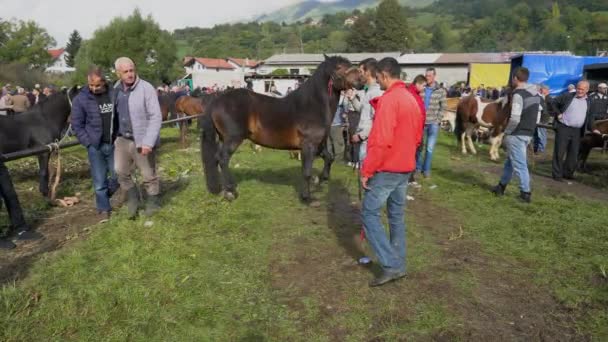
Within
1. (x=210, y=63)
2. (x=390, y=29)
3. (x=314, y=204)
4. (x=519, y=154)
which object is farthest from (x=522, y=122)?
(x=390, y=29)

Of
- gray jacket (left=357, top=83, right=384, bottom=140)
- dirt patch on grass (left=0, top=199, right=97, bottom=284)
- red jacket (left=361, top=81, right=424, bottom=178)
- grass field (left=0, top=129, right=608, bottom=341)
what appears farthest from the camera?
gray jacket (left=357, top=83, right=384, bottom=140)

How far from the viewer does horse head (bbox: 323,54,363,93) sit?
6148 millimetres

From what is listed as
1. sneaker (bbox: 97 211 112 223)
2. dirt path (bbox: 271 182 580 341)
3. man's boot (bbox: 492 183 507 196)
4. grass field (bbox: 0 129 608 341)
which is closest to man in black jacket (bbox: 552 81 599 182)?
grass field (bbox: 0 129 608 341)

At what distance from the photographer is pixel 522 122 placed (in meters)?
6.46

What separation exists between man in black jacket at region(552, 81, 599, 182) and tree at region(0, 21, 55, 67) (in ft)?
207

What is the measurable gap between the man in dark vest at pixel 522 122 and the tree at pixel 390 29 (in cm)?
9425

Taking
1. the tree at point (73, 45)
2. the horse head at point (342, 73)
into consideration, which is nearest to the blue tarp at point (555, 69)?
the horse head at point (342, 73)

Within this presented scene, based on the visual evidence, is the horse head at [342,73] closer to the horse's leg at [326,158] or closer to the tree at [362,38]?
the horse's leg at [326,158]

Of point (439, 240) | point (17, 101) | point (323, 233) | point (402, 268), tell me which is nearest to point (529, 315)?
point (402, 268)

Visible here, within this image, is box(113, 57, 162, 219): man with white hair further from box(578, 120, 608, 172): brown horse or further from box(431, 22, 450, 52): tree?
box(431, 22, 450, 52): tree

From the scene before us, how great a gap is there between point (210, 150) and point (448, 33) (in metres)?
127

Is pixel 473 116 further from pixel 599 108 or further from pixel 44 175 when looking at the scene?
pixel 44 175

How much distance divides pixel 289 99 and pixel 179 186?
273 cm

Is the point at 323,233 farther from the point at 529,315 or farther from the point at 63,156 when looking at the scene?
the point at 63,156
